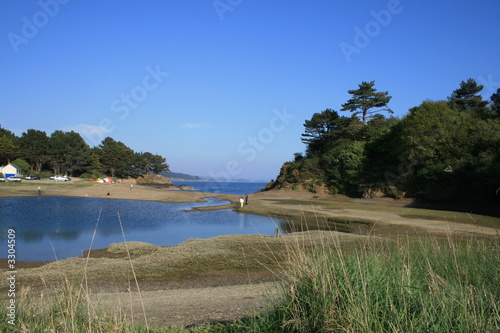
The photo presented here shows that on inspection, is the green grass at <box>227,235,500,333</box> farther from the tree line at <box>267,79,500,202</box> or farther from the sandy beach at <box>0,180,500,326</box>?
the tree line at <box>267,79,500,202</box>

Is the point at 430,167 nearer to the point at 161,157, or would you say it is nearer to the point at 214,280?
the point at 214,280

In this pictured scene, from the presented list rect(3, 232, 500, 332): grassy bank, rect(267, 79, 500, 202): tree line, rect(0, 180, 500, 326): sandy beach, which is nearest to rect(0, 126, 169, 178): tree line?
rect(267, 79, 500, 202): tree line

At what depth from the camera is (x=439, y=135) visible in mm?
35281

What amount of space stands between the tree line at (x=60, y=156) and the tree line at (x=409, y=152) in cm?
5690

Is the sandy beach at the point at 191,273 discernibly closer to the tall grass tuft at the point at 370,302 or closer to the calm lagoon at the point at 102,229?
the tall grass tuft at the point at 370,302

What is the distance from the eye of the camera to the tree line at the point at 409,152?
30766 millimetres

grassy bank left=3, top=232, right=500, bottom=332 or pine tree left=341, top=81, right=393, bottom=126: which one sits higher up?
pine tree left=341, top=81, right=393, bottom=126

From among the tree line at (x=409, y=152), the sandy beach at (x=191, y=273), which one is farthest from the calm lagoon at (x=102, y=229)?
the tree line at (x=409, y=152)

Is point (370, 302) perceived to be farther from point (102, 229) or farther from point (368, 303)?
point (102, 229)

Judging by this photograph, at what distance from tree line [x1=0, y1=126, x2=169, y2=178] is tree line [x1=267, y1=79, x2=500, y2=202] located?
187ft

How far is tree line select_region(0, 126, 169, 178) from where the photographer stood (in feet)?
269

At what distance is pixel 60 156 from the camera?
90500mm

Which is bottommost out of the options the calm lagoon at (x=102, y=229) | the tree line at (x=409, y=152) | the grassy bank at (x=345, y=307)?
the calm lagoon at (x=102, y=229)

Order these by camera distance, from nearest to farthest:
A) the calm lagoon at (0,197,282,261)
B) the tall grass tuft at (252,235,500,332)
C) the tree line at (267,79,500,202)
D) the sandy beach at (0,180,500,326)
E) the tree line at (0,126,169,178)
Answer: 1. the tall grass tuft at (252,235,500,332)
2. the sandy beach at (0,180,500,326)
3. the calm lagoon at (0,197,282,261)
4. the tree line at (267,79,500,202)
5. the tree line at (0,126,169,178)
